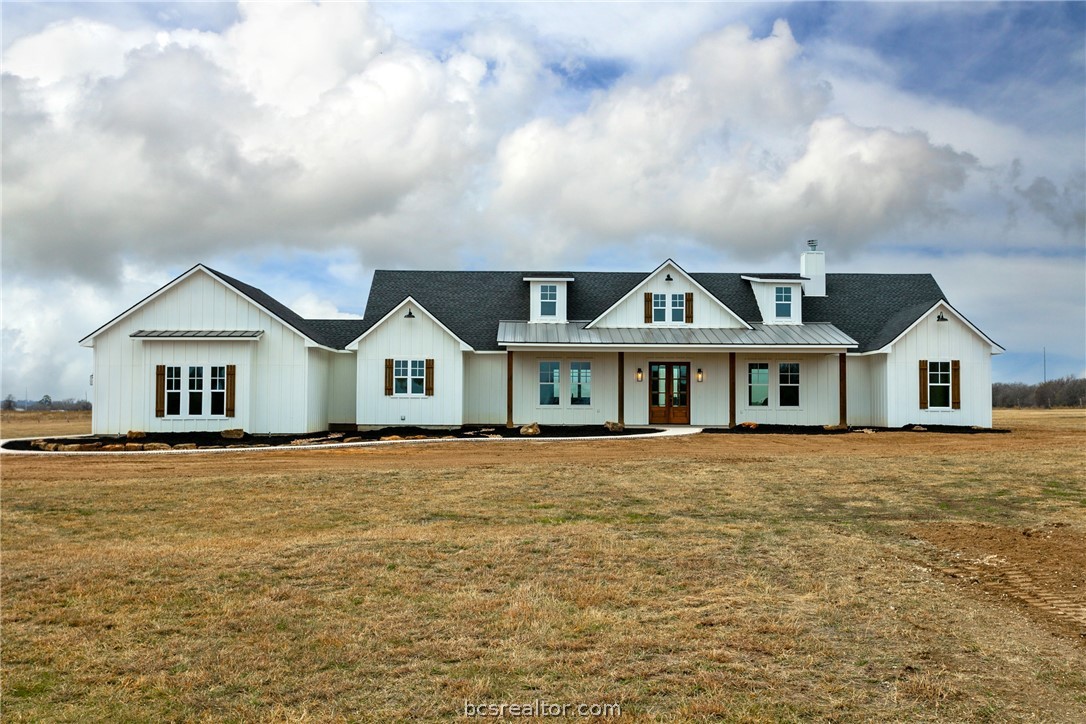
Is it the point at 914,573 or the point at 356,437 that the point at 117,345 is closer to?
the point at 356,437

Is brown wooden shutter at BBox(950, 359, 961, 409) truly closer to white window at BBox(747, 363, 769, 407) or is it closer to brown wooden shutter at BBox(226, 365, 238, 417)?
white window at BBox(747, 363, 769, 407)

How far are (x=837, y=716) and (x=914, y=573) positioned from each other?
3.67m

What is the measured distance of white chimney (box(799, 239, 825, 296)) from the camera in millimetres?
32406

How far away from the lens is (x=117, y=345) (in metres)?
25.0

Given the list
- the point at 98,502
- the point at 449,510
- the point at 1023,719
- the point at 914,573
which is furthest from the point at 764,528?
the point at 98,502

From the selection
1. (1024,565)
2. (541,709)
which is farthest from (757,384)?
(541,709)

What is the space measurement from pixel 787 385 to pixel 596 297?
7.69 m

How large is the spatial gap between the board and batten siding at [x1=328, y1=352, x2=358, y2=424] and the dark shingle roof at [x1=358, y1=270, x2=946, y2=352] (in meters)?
2.35

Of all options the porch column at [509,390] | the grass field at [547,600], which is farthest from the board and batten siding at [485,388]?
the grass field at [547,600]

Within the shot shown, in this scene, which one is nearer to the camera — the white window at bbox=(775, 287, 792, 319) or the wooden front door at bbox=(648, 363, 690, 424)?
the wooden front door at bbox=(648, 363, 690, 424)

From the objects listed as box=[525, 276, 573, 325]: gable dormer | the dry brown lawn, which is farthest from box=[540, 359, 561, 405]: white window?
the dry brown lawn

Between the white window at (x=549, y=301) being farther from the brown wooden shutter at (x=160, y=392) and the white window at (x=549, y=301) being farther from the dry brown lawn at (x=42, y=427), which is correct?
the dry brown lawn at (x=42, y=427)

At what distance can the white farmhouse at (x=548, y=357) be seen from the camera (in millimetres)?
24953

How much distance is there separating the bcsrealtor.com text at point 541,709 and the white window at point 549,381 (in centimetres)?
2350
